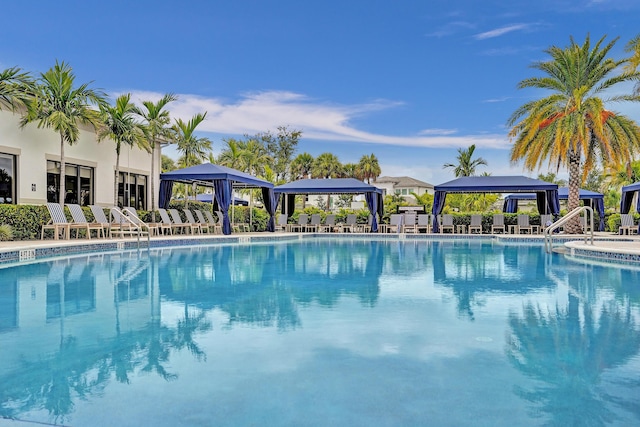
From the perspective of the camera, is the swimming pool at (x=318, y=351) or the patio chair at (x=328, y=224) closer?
the swimming pool at (x=318, y=351)

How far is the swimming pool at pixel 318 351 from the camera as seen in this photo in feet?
8.23

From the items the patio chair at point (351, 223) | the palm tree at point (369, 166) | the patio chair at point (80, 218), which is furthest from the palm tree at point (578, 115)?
the palm tree at point (369, 166)

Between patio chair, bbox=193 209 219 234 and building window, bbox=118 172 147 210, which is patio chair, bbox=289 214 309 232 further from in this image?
building window, bbox=118 172 147 210

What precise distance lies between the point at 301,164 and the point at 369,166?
8905 mm

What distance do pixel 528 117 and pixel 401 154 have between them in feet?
87.0

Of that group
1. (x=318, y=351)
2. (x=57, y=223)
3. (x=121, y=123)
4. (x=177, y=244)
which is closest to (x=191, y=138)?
(x=121, y=123)

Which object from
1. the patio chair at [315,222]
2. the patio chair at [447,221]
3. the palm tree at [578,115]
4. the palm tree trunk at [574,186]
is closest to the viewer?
the palm tree at [578,115]

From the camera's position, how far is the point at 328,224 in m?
22.1

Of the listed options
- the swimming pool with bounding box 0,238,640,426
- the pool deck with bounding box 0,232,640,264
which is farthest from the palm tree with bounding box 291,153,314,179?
the swimming pool with bounding box 0,238,640,426

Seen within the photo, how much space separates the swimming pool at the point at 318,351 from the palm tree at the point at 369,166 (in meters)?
42.3

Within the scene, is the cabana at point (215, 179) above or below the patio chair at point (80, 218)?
above

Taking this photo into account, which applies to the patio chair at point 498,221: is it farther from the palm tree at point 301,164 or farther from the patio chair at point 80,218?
the palm tree at point 301,164

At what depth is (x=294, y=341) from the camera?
3.84 m

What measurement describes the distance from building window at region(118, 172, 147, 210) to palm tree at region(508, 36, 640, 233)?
1459 cm
